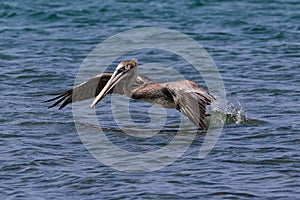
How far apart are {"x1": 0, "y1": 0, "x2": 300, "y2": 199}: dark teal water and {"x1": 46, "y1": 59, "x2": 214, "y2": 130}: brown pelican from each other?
306 mm

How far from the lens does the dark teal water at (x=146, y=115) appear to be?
565 cm

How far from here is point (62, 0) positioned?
687 inches

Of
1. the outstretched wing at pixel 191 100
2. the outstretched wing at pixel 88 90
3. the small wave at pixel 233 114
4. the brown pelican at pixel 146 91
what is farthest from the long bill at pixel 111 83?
the small wave at pixel 233 114

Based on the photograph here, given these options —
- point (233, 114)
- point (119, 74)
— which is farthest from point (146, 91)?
point (233, 114)

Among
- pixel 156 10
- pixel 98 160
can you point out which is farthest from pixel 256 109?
pixel 156 10

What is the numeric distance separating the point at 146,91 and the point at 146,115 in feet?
2.14

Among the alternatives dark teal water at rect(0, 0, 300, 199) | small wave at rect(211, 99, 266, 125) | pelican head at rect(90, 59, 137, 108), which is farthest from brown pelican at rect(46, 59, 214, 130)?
small wave at rect(211, 99, 266, 125)

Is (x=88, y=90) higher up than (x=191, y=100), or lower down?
higher up

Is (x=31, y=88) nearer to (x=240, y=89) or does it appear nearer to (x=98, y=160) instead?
(x=240, y=89)

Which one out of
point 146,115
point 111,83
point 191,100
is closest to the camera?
point 191,100

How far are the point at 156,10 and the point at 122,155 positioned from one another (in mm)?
9523

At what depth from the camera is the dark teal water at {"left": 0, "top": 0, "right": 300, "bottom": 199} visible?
5648mm

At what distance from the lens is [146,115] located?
820cm

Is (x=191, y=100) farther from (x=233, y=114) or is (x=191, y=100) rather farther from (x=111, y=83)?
(x=233, y=114)
